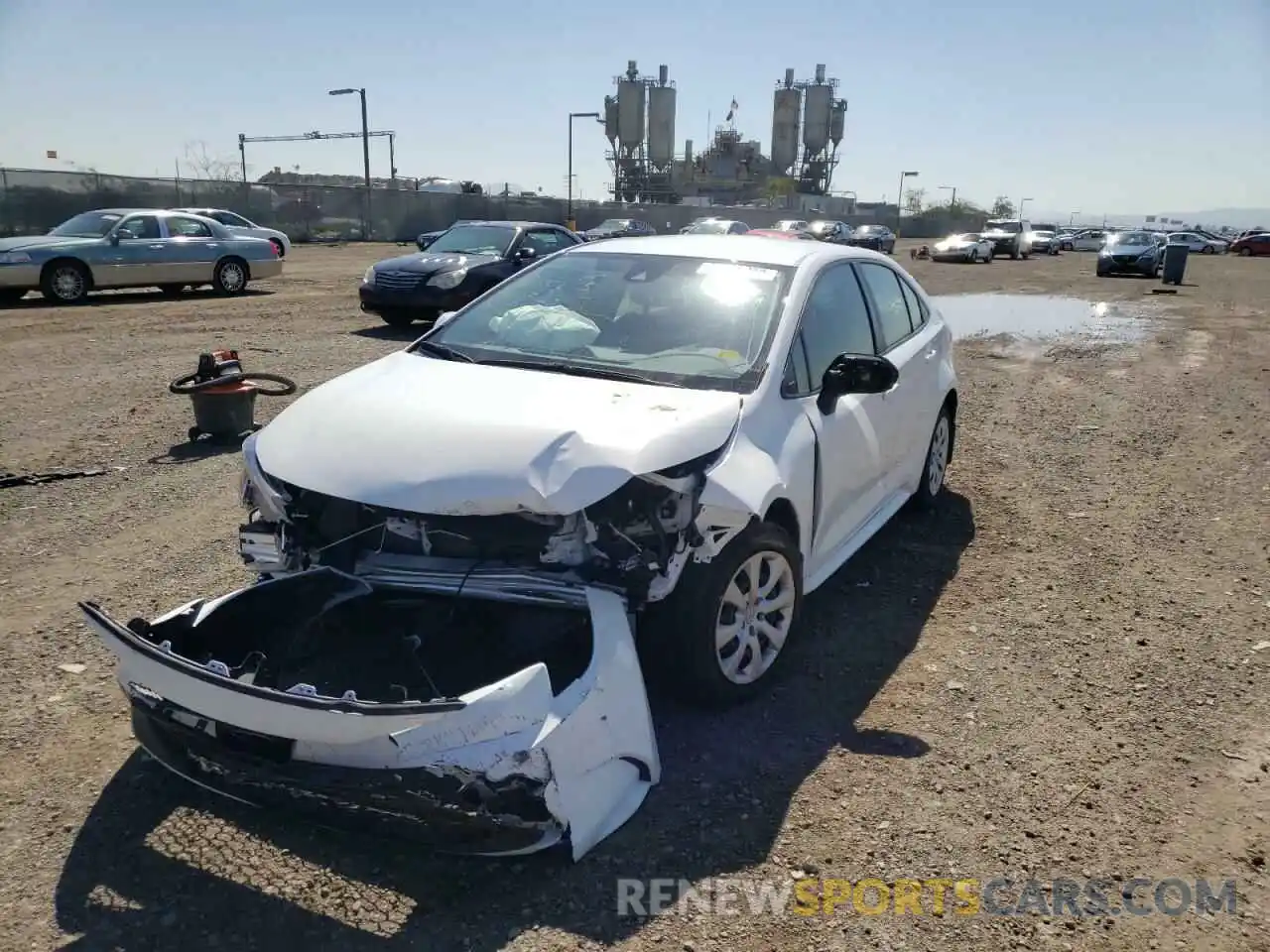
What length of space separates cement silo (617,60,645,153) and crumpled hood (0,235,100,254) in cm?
8353

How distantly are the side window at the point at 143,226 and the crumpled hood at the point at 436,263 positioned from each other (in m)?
5.56

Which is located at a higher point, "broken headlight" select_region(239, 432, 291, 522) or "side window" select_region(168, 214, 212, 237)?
"side window" select_region(168, 214, 212, 237)

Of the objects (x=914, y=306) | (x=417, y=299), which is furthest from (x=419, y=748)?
(x=417, y=299)

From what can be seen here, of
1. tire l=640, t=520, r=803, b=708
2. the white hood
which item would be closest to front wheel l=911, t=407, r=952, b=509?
tire l=640, t=520, r=803, b=708

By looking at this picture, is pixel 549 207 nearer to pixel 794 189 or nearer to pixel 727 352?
pixel 727 352

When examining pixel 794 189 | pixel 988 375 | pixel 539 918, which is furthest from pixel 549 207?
pixel 794 189

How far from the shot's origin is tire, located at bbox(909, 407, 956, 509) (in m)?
5.68

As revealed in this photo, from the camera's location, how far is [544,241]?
14352mm

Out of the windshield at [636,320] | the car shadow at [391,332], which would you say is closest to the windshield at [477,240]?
the car shadow at [391,332]

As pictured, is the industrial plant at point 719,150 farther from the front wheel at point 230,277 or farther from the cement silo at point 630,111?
the front wheel at point 230,277

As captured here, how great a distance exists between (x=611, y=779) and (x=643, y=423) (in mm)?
1155

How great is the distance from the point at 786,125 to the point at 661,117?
12.9 m

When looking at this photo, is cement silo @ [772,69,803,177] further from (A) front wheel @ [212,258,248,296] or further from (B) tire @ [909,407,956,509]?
(B) tire @ [909,407,956,509]

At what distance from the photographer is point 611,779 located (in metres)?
2.80
